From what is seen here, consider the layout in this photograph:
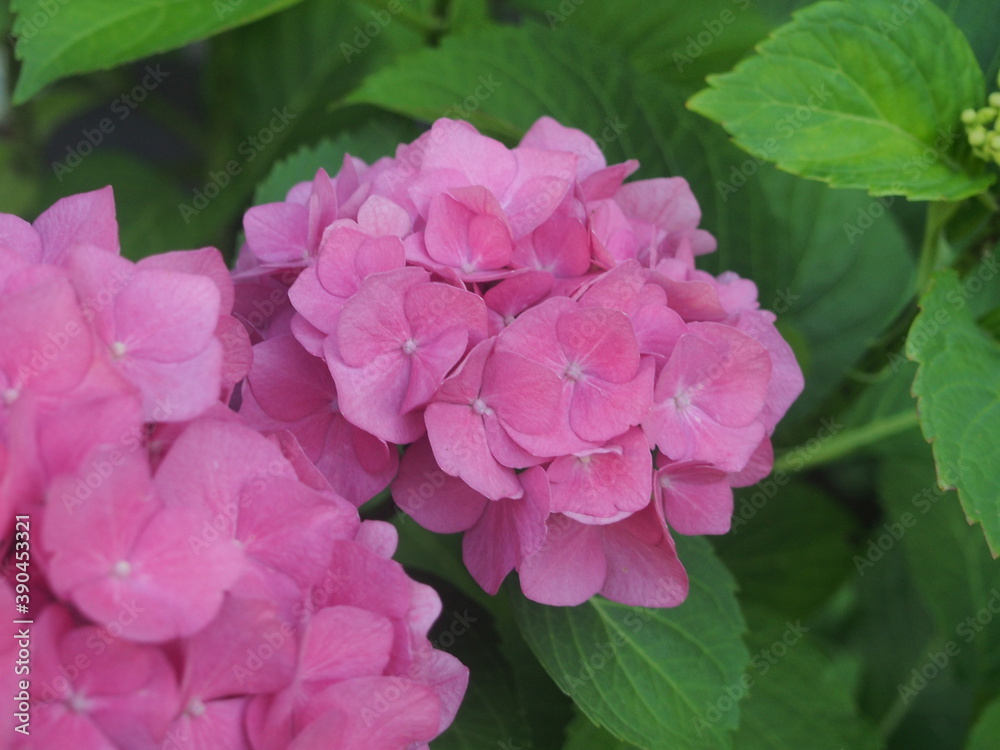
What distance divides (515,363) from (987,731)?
719mm

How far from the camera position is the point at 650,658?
701mm

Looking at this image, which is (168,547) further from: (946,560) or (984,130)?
(946,560)

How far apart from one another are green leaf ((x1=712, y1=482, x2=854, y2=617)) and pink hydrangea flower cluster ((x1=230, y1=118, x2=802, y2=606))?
0.56m

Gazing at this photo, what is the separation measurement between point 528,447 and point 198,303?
21cm

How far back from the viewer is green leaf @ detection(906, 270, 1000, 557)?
65 cm

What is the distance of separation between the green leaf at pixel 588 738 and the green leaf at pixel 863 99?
1.73ft

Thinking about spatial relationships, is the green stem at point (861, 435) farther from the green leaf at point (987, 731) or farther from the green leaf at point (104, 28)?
the green leaf at point (104, 28)

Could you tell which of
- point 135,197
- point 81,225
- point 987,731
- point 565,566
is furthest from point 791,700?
point 135,197

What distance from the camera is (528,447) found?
22.5 inches

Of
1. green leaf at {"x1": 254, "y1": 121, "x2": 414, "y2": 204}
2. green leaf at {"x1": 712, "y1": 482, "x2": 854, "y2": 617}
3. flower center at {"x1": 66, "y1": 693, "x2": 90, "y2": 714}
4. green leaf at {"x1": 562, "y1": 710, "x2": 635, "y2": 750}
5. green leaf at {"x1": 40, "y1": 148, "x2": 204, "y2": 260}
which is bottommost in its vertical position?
green leaf at {"x1": 712, "y1": 482, "x2": 854, "y2": 617}

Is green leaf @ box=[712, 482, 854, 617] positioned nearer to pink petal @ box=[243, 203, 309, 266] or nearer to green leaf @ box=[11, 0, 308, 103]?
pink petal @ box=[243, 203, 309, 266]

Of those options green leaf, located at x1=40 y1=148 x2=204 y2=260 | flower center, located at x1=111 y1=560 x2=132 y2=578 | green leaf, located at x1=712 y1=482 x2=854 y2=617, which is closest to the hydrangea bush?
flower center, located at x1=111 y1=560 x2=132 y2=578

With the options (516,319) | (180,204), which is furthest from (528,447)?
(180,204)

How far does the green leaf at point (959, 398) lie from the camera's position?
648 millimetres
